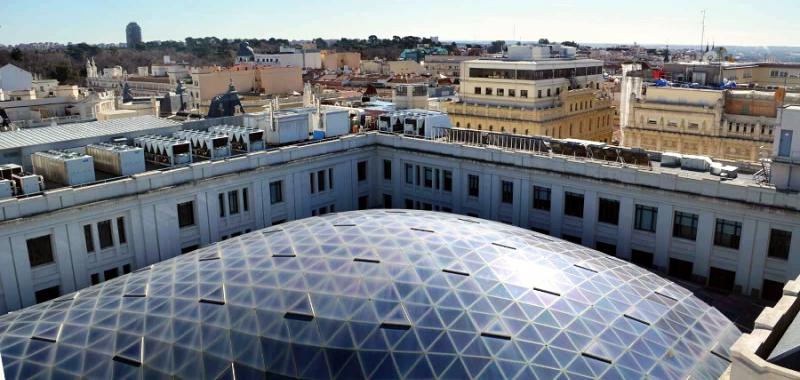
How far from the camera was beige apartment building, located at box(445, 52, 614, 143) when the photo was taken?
7906 centimetres

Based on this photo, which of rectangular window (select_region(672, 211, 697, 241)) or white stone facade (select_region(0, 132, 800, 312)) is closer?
white stone facade (select_region(0, 132, 800, 312))

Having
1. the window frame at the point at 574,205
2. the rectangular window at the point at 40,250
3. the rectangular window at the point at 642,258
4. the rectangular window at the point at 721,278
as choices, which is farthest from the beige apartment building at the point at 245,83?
the rectangular window at the point at 721,278

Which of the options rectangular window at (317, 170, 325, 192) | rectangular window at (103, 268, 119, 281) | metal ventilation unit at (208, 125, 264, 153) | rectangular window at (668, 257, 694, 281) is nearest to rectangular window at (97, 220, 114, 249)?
rectangular window at (103, 268, 119, 281)

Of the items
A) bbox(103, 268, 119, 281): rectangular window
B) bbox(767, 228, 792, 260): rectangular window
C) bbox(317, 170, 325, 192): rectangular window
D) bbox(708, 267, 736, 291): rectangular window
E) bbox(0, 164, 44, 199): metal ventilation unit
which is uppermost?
bbox(0, 164, 44, 199): metal ventilation unit

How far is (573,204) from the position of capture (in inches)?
1764

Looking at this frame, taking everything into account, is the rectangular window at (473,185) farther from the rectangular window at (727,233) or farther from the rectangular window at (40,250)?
the rectangular window at (40,250)

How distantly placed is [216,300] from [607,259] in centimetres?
1924

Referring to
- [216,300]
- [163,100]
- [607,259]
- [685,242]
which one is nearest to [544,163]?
[685,242]

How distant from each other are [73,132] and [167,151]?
895 cm

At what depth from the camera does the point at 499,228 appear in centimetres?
3475

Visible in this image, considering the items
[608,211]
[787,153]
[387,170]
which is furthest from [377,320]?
[387,170]

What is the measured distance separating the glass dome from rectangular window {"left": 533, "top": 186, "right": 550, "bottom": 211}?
1466 centimetres

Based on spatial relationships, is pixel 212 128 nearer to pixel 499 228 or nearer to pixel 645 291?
pixel 499 228

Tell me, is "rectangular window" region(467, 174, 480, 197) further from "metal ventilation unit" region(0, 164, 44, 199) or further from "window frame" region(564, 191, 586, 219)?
"metal ventilation unit" region(0, 164, 44, 199)
